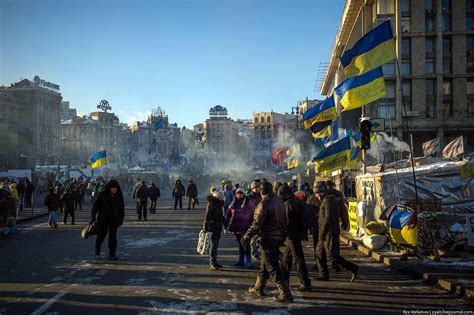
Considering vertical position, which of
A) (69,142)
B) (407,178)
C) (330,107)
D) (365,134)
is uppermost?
(69,142)

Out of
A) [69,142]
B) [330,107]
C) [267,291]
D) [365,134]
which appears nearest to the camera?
[267,291]

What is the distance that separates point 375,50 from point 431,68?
3631cm

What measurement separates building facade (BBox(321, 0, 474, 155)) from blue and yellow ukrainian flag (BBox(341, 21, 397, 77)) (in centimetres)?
3252

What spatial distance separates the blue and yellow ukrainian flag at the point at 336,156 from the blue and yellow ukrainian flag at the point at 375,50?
4.77m

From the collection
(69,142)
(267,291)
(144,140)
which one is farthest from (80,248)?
(144,140)

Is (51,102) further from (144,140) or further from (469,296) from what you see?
(469,296)

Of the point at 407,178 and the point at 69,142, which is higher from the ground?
the point at 69,142

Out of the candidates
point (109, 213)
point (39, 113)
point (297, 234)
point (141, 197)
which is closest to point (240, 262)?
point (297, 234)

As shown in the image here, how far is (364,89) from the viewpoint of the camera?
12.0m

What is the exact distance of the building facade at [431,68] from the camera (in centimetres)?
4262

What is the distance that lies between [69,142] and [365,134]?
11285 centimetres

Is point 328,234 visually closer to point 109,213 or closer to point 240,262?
point 240,262

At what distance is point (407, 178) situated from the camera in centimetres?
1420

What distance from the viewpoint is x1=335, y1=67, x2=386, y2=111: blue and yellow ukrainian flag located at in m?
11.8
